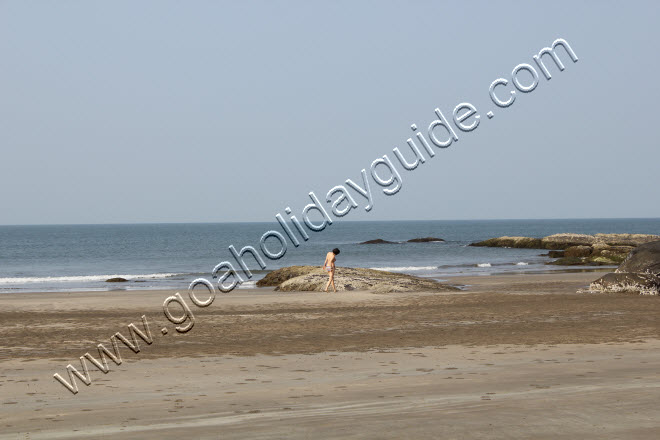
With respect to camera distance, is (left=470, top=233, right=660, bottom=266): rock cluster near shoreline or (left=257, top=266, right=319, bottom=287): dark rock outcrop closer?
(left=257, top=266, right=319, bottom=287): dark rock outcrop

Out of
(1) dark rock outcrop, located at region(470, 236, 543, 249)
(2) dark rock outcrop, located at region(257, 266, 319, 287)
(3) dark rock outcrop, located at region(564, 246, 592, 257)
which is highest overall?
(2) dark rock outcrop, located at region(257, 266, 319, 287)

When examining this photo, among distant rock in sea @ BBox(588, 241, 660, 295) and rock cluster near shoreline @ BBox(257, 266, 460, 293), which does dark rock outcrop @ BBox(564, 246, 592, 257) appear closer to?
rock cluster near shoreline @ BBox(257, 266, 460, 293)

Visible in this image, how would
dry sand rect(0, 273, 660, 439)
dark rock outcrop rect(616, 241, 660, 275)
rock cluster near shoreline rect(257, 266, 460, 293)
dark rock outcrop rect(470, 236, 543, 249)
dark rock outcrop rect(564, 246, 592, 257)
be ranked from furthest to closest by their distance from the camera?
dark rock outcrop rect(470, 236, 543, 249)
dark rock outcrop rect(564, 246, 592, 257)
rock cluster near shoreline rect(257, 266, 460, 293)
dark rock outcrop rect(616, 241, 660, 275)
dry sand rect(0, 273, 660, 439)

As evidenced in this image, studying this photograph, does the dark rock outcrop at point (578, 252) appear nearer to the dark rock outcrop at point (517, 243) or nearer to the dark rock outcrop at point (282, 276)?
the dark rock outcrop at point (517, 243)

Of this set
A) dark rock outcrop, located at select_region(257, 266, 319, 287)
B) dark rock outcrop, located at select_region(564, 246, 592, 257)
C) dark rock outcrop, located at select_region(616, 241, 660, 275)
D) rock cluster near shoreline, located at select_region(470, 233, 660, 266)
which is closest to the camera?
dark rock outcrop, located at select_region(616, 241, 660, 275)

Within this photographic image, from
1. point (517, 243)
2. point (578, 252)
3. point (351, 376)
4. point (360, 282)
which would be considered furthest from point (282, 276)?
point (517, 243)

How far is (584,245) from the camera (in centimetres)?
7625

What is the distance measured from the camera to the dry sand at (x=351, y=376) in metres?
7.65

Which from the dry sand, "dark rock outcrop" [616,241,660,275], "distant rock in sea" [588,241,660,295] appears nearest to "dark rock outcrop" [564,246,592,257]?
"dark rock outcrop" [616,241,660,275]

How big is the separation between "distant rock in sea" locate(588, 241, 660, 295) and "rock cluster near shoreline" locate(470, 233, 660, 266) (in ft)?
77.8

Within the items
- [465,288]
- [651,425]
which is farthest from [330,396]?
[465,288]

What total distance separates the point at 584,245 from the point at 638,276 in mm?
53812

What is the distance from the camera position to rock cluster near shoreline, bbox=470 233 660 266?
53931 millimetres

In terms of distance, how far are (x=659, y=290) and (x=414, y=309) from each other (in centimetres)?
849
